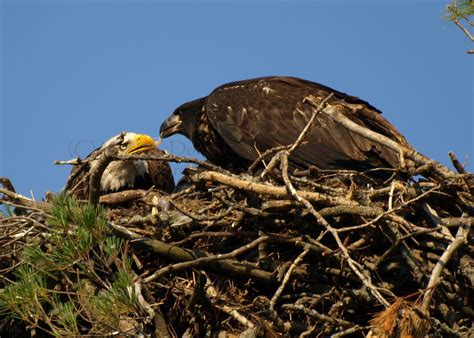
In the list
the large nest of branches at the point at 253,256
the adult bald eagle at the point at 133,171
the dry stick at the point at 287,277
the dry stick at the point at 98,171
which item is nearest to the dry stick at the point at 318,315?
the large nest of branches at the point at 253,256

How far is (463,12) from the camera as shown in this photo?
5.75m

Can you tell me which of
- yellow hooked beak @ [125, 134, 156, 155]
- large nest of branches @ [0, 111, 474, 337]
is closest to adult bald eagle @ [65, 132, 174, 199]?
yellow hooked beak @ [125, 134, 156, 155]

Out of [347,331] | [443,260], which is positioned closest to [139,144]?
[347,331]

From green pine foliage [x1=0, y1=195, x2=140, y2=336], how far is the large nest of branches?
0.04ft

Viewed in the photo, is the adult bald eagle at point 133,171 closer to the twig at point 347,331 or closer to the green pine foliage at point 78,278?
the green pine foliage at point 78,278

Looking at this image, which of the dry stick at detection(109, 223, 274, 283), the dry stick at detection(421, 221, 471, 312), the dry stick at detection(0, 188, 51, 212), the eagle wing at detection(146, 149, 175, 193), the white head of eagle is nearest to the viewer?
the dry stick at detection(421, 221, 471, 312)

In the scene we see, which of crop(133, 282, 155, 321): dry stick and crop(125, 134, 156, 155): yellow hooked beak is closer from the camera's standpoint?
crop(133, 282, 155, 321): dry stick

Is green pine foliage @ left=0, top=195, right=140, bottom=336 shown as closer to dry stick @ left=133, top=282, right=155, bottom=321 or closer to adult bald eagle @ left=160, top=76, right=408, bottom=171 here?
dry stick @ left=133, top=282, right=155, bottom=321

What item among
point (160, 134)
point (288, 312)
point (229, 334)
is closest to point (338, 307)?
point (288, 312)

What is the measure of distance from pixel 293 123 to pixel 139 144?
129 centimetres

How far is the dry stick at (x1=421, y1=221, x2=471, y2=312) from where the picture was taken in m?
5.09

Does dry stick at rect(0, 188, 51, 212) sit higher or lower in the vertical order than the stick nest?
higher

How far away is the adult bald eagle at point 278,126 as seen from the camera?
7445 millimetres

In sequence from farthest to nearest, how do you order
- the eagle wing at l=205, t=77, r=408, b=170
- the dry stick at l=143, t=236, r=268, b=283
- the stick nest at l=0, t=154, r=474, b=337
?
the eagle wing at l=205, t=77, r=408, b=170 → the dry stick at l=143, t=236, r=268, b=283 → the stick nest at l=0, t=154, r=474, b=337
